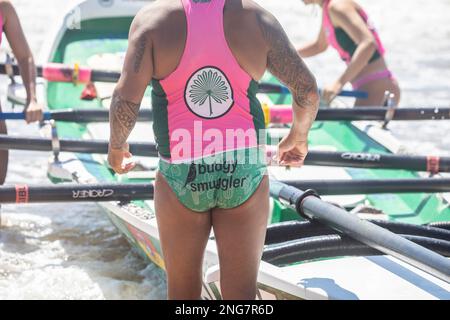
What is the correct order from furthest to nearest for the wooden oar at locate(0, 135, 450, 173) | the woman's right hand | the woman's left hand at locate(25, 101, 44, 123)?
the woman's left hand at locate(25, 101, 44, 123) → the wooden oar at locate(0, 135, 450, 173) → the woman's right hand

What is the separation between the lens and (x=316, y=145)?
6.41 meters

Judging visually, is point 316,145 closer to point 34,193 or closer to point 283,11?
point 34,193

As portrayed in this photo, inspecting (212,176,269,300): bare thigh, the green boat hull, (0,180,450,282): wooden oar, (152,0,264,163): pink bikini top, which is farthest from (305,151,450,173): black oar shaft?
(152,0,264,163): pink bikini top

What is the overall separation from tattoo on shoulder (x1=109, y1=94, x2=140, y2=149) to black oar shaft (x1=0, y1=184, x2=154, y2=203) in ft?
5.08

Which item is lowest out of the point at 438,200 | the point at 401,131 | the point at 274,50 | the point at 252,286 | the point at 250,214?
the point at 401,131

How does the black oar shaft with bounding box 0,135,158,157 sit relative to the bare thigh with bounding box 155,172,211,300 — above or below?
below

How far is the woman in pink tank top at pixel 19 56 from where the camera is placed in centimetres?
540

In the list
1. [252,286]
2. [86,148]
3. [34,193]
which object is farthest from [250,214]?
[86,148]

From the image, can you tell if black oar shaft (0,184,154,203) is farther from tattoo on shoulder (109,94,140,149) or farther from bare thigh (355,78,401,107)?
bare thigh (355,78,401,107)

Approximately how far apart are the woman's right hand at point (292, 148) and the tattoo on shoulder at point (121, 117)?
59 cm

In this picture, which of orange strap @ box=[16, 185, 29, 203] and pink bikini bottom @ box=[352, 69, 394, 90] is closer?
orange strap @ box=[16, 185, 29, 203]

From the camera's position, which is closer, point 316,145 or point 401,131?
point 316,145

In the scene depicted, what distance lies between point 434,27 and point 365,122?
8.68 m

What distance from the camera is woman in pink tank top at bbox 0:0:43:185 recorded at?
5398mm
